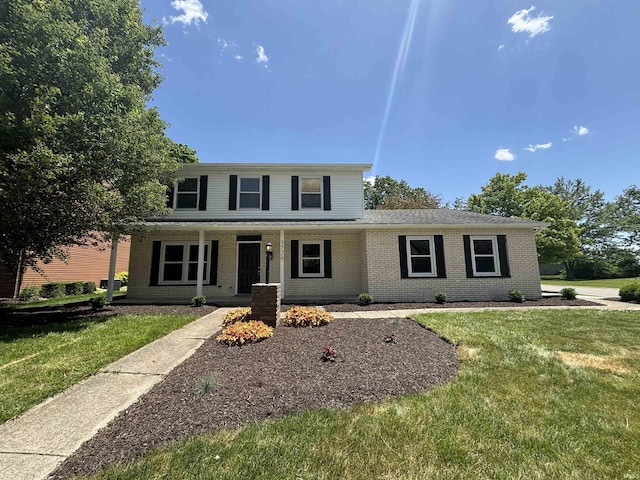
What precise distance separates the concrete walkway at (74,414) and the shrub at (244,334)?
0.58m

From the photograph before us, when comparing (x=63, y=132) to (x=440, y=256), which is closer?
(x=63, y=132)

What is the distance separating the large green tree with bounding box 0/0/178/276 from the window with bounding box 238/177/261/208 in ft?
15.2

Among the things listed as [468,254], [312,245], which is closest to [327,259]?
[312,245]

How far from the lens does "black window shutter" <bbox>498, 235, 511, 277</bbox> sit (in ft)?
36.3

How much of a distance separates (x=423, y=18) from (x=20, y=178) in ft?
35.9

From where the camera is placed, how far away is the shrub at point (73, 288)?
48.0 ft

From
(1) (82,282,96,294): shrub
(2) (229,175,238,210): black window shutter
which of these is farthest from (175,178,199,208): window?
(1) (82,282,96,294): shrub

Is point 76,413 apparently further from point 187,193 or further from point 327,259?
point 187,193

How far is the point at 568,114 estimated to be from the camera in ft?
41.9

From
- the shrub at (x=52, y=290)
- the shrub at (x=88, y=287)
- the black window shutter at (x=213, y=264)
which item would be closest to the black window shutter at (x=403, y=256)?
the black window shutter at (x=213, y=264)

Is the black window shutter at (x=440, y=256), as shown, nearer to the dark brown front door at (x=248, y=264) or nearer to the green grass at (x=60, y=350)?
the dark brown front door at (x=248, y=264)

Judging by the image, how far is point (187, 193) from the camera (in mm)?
12562

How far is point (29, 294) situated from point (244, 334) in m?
13.9

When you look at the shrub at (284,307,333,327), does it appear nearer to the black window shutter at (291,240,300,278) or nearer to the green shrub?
the black window shutter at (291,240,300,278)
